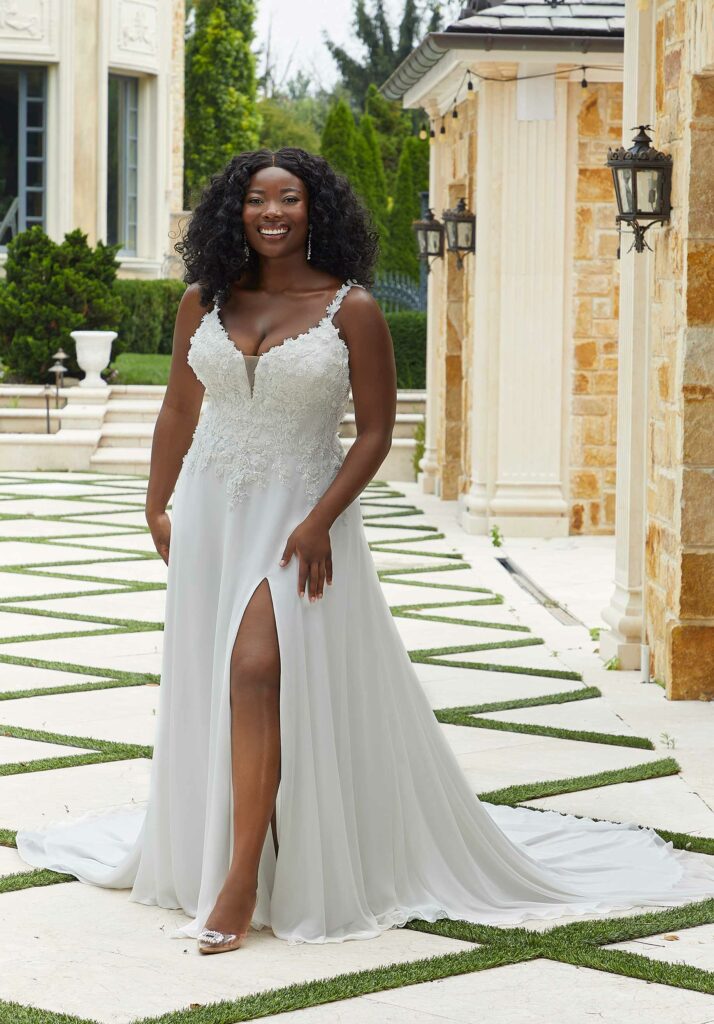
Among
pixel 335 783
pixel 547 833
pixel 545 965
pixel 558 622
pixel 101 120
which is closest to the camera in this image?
pixel 545 965

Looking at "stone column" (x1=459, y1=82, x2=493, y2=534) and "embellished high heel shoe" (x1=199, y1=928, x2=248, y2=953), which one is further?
"stone column" (x1=459, y1=82, x2=493, y2=534)

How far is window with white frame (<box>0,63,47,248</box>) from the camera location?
73.9 feet

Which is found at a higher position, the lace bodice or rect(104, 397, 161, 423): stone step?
the lace bodice

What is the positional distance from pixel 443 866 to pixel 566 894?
0.31 meters

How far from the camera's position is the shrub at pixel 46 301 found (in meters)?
17.7

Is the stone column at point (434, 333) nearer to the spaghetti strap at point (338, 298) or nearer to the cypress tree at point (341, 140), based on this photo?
the spaghetti strap at point (338, 298)

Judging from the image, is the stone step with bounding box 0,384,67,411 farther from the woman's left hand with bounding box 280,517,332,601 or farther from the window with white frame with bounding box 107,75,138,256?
the woman's left hand with bounding box 280,517,332,601

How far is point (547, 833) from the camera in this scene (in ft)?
14.5

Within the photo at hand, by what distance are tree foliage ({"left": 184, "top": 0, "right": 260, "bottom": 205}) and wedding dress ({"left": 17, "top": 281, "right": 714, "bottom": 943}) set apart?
29564 millimetres

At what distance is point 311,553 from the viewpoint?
3738 mm

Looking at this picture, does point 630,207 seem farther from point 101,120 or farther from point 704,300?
point 101,120

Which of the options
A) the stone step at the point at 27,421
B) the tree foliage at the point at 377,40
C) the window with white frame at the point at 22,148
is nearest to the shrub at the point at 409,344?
the stone step at the point at 27,421

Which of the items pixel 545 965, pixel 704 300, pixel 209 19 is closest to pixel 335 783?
pixel 545 965

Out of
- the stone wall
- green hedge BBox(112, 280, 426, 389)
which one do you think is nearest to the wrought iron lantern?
green hedge BBox(112, 280, 426, 389)
